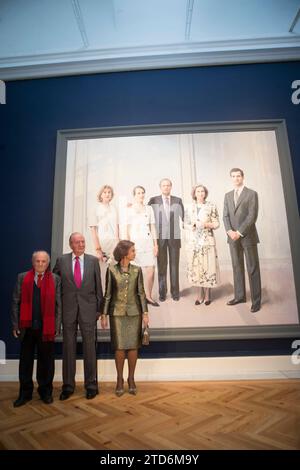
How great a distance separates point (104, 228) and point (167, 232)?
2.72 feet

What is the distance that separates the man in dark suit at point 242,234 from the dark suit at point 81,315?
1.67m

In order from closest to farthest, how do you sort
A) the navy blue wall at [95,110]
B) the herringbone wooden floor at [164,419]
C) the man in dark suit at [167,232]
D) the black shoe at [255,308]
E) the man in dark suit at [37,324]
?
the herringbone wooden floor at [164,419] < the man in dark suit at [37,324] < the black shoe at [255,308] < the man in dark suit at [167,232] < the navy blue wall at [95,110]

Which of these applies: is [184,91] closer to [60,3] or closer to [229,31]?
[229,31]

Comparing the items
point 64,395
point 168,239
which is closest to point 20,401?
point 64,395

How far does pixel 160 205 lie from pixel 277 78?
2.63 metres

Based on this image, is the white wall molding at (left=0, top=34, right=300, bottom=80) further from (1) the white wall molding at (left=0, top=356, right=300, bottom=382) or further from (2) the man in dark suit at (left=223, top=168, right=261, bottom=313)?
(1) the white wall molding at (left=0, top=356, right=300, bottom=382)

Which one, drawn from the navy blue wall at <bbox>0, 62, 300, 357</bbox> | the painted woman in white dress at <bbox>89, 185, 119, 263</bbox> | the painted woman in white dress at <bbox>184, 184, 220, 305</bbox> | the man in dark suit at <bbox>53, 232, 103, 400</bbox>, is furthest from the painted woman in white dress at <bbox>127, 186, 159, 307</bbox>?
the navy blue wall at <bbox>0, 62, 300, 357</bbox>

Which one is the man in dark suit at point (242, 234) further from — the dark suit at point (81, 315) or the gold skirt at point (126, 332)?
the dark suit at point (81, 315)

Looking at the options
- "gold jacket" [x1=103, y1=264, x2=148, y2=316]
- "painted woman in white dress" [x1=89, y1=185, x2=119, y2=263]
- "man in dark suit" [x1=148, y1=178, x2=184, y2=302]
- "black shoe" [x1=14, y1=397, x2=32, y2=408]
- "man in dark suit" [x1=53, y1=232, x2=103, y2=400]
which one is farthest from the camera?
"painted woman in white dress" [x1=89, y1=185, x2=119, y2=263]

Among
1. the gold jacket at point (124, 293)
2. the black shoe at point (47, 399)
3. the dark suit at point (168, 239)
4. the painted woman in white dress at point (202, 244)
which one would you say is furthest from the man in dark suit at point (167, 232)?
the black shoe at point (47, 399)

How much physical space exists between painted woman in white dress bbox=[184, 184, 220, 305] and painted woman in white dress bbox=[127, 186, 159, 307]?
18.0 inches

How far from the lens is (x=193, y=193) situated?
378cm

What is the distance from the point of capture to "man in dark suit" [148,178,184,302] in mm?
3579

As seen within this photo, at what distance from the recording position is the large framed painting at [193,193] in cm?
347
